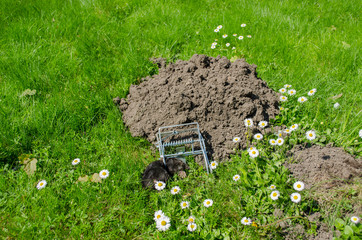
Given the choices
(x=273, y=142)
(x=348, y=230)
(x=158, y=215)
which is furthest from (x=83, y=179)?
(x=348, y=230)

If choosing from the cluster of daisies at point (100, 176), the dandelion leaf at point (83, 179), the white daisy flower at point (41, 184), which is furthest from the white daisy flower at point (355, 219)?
the white daisy flower at point (41, 184)

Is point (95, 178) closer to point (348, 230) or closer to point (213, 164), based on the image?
point (213, 164)

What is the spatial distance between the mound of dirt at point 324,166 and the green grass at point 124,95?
16cm

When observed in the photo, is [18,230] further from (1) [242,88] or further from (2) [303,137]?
(2) [303,137]

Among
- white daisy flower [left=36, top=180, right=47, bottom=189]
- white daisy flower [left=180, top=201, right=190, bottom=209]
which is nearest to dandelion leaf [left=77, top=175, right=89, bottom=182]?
white daisy flower [left=36, top=180, right=47, bottom=189]

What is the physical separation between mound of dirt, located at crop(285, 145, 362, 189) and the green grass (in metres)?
0.16

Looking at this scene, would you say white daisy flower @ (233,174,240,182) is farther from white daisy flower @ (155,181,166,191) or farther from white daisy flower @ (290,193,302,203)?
white daisy flower @ (155,181,166,191)

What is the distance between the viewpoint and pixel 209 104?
3.20 metres

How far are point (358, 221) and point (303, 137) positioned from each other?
1.03 m

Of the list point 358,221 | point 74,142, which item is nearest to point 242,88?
point 358,221

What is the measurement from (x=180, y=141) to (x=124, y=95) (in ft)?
4.14

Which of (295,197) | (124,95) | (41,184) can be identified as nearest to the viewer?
(295,197)

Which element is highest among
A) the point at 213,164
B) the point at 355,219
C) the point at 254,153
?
the point at 254,153

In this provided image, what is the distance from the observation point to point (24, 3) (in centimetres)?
563
